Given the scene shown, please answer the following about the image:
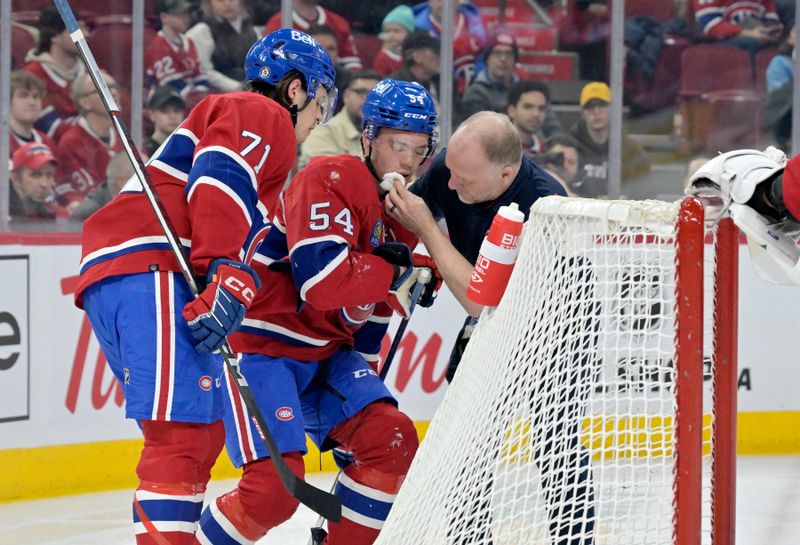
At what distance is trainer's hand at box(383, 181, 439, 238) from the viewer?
2.56 m

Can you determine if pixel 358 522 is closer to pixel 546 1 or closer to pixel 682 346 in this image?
pixel 682 346

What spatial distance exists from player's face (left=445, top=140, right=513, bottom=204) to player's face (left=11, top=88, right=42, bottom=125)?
2336 mm

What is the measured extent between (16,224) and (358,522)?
2.17 meters

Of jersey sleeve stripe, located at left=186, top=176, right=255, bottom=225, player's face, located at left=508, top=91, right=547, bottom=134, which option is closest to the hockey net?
jersey sleeve stripe, located at left=186, top=176, right=255, bottom=225

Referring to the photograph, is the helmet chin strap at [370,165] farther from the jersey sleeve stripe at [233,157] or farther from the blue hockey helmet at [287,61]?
the jersey sleeve stripe at [233,157]

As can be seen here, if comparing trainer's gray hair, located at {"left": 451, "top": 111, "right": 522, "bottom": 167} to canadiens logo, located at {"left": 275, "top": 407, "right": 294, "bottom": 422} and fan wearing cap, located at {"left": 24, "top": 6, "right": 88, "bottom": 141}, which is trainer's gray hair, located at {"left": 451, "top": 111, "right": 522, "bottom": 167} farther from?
fan wearing cap, located at {"left": 24, "top": 6, "right": 88, "bottom": 141}

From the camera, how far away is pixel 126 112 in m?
4.74

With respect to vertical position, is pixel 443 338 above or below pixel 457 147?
below

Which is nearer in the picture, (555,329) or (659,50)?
(555,329)

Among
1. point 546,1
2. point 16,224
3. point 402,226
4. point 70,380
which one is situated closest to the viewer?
point 402,226

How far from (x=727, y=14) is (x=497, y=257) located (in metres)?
4.05

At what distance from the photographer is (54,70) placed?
4.64 metres

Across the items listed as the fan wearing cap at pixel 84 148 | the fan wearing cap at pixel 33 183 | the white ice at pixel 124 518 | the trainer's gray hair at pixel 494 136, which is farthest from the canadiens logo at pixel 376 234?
the fan wearing cap at pixel 84 148

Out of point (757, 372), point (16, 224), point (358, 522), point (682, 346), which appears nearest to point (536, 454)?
point (682, 346)
